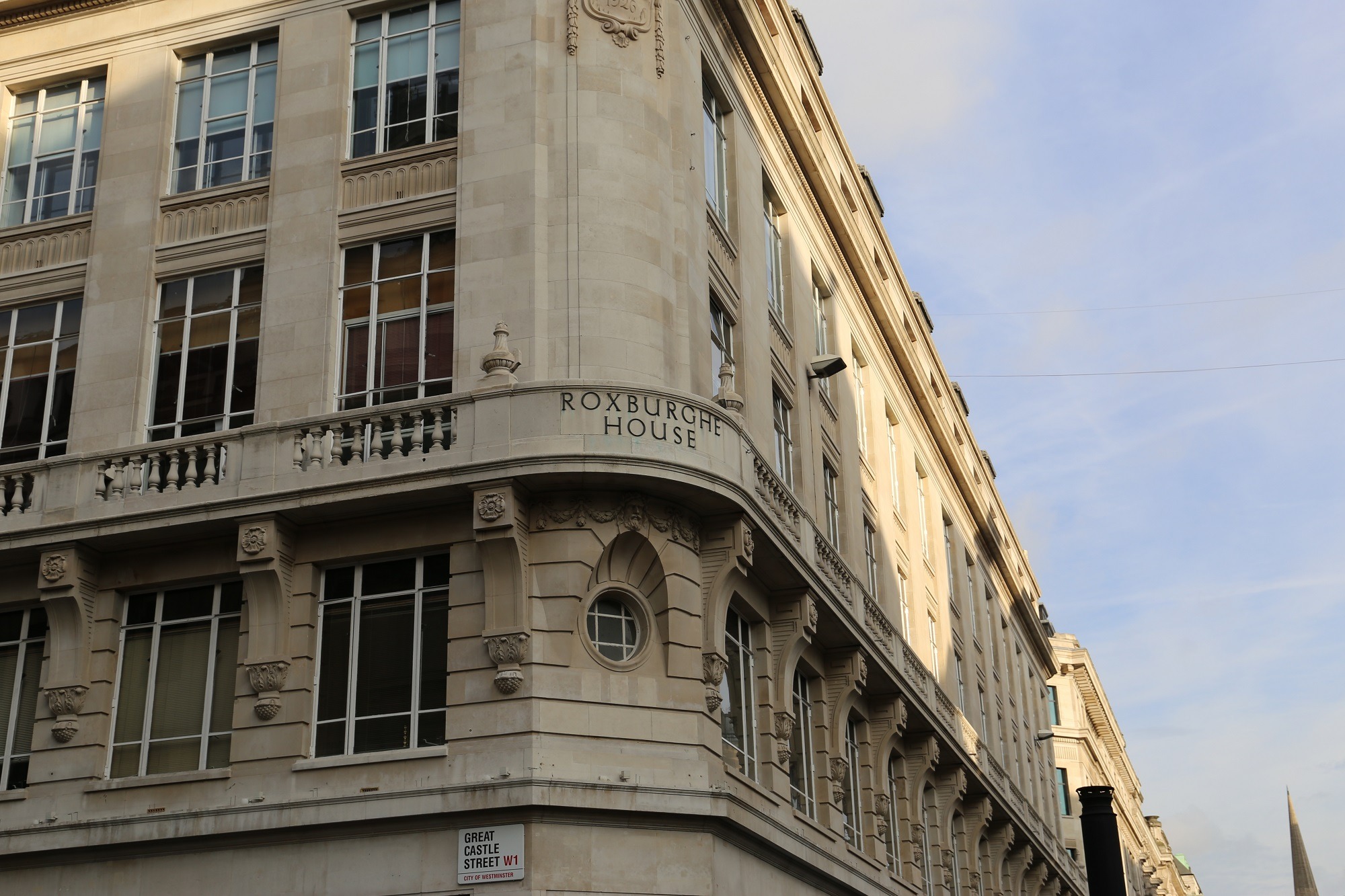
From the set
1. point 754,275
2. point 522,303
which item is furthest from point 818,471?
point 522,303

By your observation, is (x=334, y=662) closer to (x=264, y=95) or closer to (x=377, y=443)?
(x=377, y=443)

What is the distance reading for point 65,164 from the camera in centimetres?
2767

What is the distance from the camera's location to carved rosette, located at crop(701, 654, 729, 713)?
22.1 m

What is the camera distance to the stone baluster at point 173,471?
75.5ft

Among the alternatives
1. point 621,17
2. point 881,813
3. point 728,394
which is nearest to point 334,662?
point 728,394

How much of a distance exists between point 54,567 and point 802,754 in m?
14.0

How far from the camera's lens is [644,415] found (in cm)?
2192

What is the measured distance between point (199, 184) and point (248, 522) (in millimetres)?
7370

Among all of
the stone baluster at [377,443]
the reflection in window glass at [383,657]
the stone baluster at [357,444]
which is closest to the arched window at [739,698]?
the reflection in window glass at [383,657]

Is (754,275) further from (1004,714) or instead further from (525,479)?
(1004,714)

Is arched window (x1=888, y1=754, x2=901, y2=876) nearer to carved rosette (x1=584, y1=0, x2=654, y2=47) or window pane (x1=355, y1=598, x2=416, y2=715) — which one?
window pane (x1=355, y1=598, x2=416, y2=715)

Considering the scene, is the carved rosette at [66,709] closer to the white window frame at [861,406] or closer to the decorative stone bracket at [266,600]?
the decorative stone bracket at [266,600]

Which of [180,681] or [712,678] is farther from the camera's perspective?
[180,681]

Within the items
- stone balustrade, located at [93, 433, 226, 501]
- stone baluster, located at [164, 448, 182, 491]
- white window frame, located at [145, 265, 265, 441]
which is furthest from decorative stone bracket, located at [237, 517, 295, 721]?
white window frame, located at [145, 265, 265, 441]
